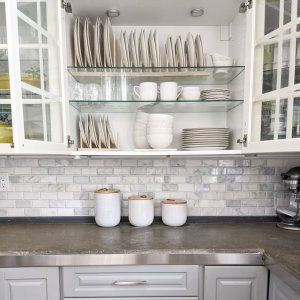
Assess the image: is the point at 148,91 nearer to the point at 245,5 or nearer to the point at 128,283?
the point at 245,5

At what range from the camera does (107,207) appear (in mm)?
1346

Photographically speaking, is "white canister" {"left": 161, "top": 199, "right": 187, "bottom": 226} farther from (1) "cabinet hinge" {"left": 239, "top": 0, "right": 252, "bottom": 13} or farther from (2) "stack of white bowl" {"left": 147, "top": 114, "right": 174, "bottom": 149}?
(1) "cabinet hinge" {"left": 239, "top": 0, "right": 252, "bottom": 13}

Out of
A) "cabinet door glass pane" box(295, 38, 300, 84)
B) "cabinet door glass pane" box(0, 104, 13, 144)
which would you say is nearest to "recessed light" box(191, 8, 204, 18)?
"cabinet door glass pane" box(295, 38, 300, 84)

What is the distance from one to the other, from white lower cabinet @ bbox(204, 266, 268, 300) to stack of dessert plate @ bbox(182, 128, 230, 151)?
1.93 feet

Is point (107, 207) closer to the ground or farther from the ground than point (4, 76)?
closer to the ground

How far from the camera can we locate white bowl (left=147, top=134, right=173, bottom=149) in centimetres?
123

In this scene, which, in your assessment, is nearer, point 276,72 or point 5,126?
point 5,126

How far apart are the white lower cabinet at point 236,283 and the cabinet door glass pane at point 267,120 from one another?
60 centimetres

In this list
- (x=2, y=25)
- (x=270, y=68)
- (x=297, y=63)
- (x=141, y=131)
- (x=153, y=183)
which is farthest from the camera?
(x=153, y=183)

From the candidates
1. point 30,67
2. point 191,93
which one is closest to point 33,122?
point 30,67

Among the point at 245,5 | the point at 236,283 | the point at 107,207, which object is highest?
the point at 245,5

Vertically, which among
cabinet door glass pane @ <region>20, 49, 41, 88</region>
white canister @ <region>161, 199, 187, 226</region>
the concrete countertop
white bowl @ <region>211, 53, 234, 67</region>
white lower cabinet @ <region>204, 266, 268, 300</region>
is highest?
white bowl @ <region>211, 53, 234, 67</region>

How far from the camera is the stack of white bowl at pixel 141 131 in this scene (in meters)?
1.32

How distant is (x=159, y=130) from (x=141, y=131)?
0.14 metres
